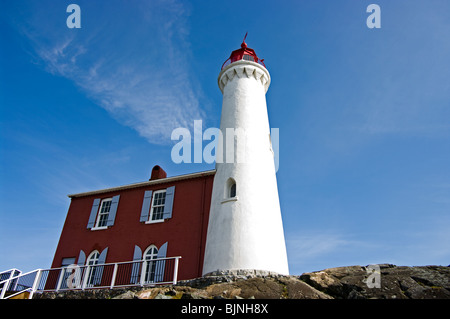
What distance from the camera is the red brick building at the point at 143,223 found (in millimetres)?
15422

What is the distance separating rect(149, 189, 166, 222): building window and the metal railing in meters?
2.47

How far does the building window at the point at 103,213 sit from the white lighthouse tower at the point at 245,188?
717 cm

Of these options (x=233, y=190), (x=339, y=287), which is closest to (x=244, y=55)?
(x=233, y=190)

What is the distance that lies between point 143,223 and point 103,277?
10.6ft

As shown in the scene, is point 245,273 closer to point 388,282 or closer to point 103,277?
point 388,282

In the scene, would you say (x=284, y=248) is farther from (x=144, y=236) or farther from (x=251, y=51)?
(x=251, y=51)

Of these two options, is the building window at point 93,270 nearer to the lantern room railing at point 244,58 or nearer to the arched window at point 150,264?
the arched window at point 150,264

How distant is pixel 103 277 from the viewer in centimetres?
1592

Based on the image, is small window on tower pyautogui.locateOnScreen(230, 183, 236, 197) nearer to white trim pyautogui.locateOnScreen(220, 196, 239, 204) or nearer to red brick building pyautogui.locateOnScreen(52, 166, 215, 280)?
white trim pyautogui.locateOnScreen(220, 196, 239, 204)

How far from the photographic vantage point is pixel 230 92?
60.8 ft
